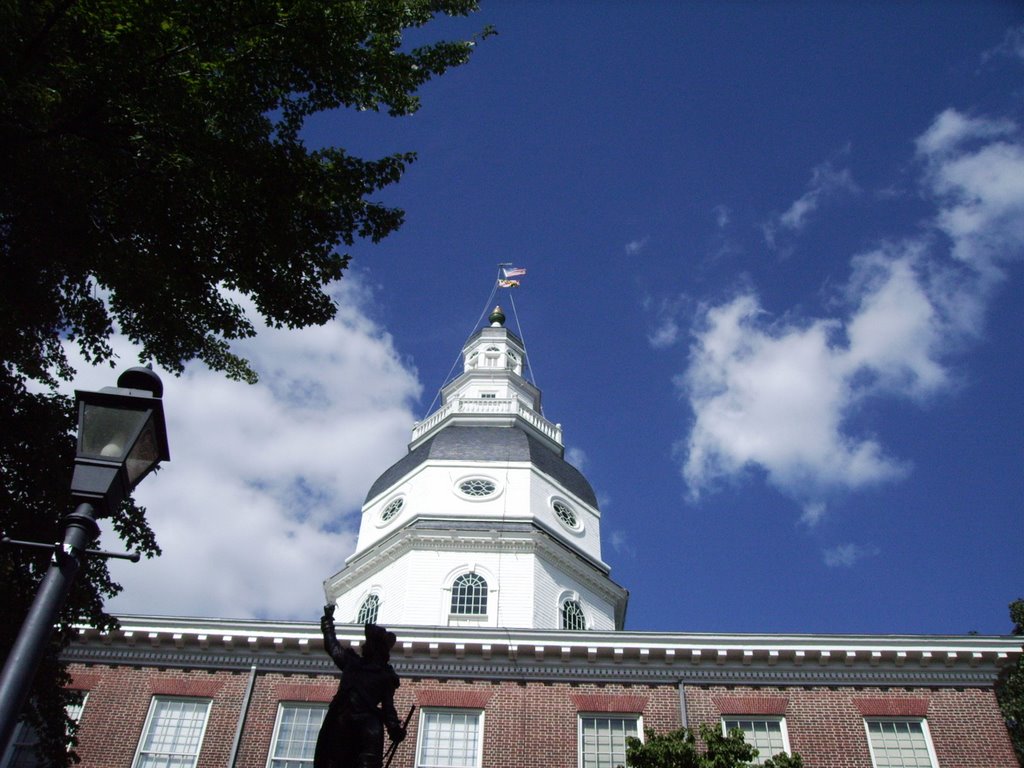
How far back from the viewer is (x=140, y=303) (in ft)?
38.8

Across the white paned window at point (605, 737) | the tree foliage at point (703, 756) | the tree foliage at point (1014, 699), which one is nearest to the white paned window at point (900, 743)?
the tree foliage at point (1014, 699)

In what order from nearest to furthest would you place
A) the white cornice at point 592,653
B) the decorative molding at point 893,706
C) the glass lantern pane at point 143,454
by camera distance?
the glass lantern pane at point 143,454 → the decorative molding at point 893,706 → the white cornice at point 592,653

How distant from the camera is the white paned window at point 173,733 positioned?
62.0 feet

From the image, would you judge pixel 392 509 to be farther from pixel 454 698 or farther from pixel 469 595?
pixel 454 698

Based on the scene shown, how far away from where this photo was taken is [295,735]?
63.3 ft

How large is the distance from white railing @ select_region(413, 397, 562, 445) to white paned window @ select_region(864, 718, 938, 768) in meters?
20.7

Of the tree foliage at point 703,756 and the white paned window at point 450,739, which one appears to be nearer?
the tree foliage at point 703,756

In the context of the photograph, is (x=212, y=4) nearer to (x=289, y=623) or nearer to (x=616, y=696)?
(x=289, y=623)

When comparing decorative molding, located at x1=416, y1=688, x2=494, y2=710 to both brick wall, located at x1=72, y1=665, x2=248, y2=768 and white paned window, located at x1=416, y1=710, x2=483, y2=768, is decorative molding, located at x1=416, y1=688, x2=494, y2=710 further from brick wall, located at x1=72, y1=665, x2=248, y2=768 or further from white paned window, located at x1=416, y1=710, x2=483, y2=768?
brick wall, located at x1=72, y1=665, x2=248, y2=768

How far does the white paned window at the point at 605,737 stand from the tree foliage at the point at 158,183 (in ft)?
34.5

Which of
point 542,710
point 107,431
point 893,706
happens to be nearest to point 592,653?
point 542,710

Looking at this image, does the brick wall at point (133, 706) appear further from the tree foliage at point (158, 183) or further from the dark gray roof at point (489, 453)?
the dark gray roof at point (489, 453)

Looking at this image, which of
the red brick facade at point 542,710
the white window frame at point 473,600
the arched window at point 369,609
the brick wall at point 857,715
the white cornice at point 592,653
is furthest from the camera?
the arched window at point 369,609

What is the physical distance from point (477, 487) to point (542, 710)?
13.7 metres
